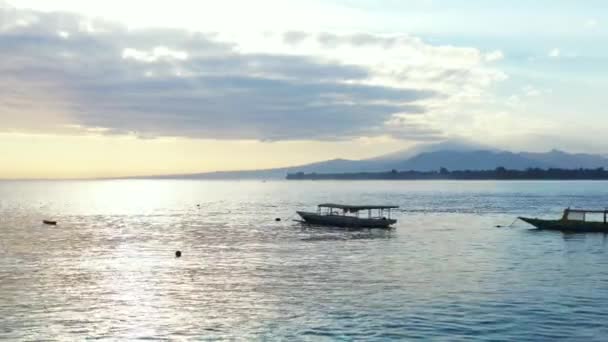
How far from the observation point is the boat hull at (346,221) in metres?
106

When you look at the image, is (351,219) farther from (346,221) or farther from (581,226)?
(581,226)

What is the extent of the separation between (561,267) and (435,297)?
21.0m

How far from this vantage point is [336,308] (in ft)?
135

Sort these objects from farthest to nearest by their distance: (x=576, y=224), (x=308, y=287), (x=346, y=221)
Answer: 1. (x=346, y=221)
2. (x=576, y=224)
3. (x=308, y=287)

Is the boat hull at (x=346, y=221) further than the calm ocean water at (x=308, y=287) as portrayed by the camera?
Yes

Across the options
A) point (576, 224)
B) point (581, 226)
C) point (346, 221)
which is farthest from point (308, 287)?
point (346, 221)

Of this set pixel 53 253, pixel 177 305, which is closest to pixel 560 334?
pixel 177 305

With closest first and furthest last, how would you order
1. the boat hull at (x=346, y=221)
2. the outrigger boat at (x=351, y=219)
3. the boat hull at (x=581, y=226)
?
1. the boat hull at (x=581, y=226)
2. the outrigger boat at (x=351, y=219)
3. the boat hull at (x=346, y=221)

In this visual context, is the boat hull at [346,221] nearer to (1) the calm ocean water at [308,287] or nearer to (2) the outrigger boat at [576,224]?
(1) the calm ocean water at [308,287]

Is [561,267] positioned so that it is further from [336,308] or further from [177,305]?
[177,305]

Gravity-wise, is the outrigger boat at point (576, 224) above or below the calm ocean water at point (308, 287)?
above

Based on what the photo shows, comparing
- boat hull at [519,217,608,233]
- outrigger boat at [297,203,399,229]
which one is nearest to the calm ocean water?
boat hull at [519,217,608,233]

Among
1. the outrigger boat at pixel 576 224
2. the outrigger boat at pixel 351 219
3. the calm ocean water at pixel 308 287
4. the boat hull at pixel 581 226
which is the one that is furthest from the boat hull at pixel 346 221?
the boat hull at pixel 581 226

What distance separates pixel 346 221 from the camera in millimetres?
110438
